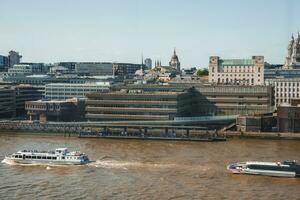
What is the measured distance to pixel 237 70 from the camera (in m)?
73.2

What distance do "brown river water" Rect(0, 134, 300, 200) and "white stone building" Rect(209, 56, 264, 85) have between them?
32.4 metres

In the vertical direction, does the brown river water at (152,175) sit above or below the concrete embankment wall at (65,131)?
below

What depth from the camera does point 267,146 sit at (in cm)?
3975

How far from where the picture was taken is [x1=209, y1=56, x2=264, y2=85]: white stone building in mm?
71875

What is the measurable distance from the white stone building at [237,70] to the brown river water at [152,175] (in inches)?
1275

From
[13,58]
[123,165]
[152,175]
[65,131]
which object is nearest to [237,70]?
[65,131]

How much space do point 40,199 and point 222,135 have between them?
24.0 metres

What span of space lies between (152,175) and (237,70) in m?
46.9

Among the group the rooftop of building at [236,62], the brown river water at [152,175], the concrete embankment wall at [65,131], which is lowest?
the brown river water at [152,175]

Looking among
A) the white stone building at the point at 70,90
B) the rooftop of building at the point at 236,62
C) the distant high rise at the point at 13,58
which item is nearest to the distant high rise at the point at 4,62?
the distant high rise at the point at 13,58

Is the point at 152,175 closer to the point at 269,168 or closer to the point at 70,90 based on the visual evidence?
the point at 269,168

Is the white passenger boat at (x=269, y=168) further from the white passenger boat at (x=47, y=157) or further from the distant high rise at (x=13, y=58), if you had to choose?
the distant high rise at (x=13, y=58)

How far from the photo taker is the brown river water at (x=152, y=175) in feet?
81.4

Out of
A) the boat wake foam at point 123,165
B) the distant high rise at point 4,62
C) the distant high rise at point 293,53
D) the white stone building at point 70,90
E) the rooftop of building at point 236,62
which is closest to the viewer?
the boat wake foam at point 123,165
